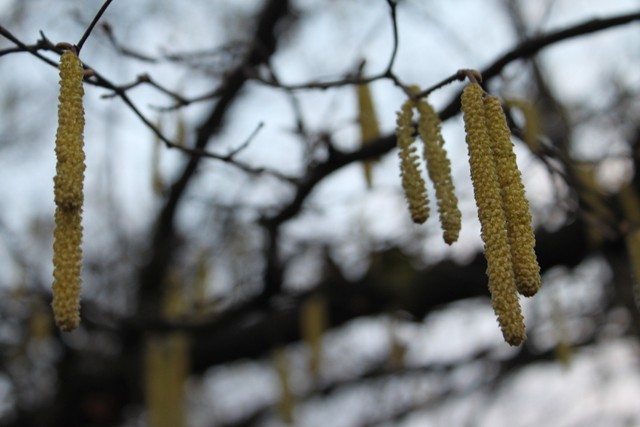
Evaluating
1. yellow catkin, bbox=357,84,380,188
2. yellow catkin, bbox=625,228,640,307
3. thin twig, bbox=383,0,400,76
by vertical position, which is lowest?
yellow catkin, bbox=625,228,640,307

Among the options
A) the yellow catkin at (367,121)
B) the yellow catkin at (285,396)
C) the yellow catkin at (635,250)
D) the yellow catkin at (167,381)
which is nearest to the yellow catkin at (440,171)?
the yellow catkin at (367,121)

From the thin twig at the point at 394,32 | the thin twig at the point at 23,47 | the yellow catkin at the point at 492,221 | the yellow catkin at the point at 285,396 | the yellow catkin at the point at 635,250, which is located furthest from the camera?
the yellow catkin at the point at 285,396

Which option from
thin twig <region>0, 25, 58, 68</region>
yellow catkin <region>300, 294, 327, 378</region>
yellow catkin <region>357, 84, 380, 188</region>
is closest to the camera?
thin twig <region>0, 25, 58, 68</region>

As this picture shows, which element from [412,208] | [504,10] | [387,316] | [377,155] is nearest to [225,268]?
[387,316]

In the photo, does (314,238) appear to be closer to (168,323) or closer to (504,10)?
(168,323)

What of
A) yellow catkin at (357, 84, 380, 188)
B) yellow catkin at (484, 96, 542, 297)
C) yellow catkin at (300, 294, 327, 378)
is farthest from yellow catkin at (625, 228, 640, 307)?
yellow catkin at (300, 294, 327, 378)

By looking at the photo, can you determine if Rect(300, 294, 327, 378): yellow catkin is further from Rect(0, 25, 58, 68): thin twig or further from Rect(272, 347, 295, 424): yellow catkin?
Rect(0, 25, 58, 68): thin twig

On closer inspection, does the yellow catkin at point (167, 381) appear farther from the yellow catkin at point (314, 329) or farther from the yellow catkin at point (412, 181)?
the yellow catkin at point (412, 181)
